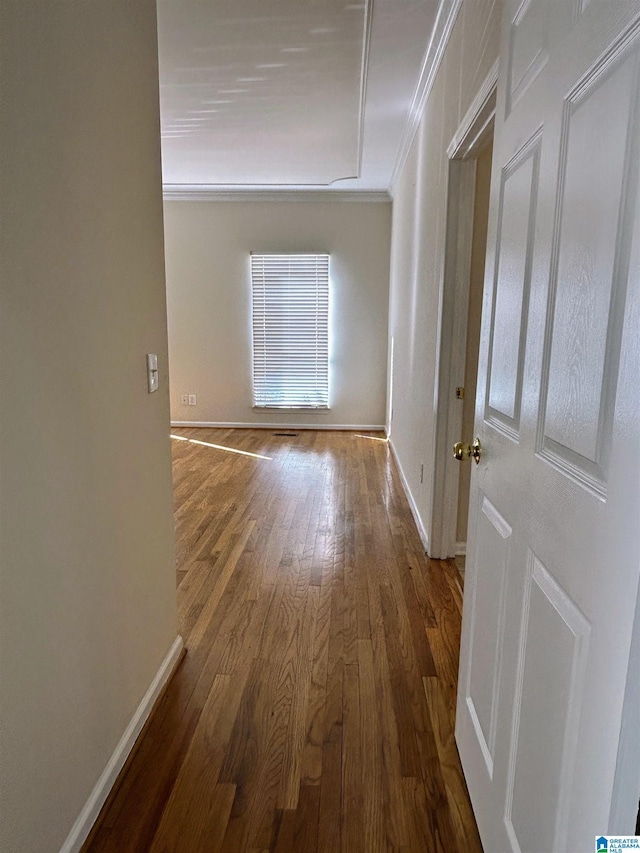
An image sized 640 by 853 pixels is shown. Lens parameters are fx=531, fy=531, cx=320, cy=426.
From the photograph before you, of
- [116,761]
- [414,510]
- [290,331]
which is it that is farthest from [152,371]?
[290,331]

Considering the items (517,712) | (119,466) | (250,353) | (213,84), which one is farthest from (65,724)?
(250,353)

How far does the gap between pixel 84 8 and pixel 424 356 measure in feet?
7.86

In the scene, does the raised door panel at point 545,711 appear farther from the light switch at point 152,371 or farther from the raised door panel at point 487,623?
the light switch at point 152,371

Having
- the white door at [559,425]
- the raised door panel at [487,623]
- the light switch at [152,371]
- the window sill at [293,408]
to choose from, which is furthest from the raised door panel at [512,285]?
the window sill at [293,408]

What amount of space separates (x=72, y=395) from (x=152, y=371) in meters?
0.52

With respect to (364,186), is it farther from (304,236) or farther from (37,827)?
(37,827)

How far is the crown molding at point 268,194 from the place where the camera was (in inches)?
235

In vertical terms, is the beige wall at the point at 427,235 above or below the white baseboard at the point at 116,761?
above

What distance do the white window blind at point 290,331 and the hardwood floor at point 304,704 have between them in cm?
314

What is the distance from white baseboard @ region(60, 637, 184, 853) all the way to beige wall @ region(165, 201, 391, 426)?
4683mm

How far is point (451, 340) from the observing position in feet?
8.70

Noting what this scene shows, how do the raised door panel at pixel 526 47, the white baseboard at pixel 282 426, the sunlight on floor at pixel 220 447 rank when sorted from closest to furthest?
the raised door panel at pixel 526 47, the sunlight on floor at pixel 220 447, the white baseboard at pixel 282 426

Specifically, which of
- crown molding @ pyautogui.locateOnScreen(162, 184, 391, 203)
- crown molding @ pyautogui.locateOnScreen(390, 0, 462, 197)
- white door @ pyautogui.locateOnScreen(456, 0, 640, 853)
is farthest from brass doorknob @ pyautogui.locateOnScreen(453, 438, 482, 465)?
crown molding @ pyautogui.locateOnScreen(162, 184, 391, 203)

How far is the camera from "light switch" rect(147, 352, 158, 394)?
1.68 metres
